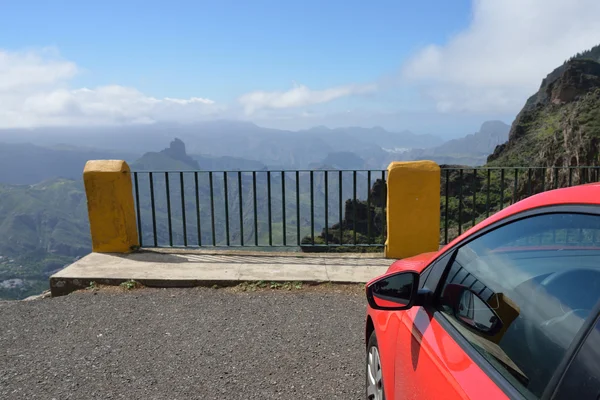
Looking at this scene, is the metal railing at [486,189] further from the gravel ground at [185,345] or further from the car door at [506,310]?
the car door at [506,310]

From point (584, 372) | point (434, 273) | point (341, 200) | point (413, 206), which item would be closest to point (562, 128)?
point (341, 200)

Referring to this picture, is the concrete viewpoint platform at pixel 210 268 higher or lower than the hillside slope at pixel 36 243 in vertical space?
higher

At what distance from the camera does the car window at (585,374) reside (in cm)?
110

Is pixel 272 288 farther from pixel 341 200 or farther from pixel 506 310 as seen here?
pixel 506 310

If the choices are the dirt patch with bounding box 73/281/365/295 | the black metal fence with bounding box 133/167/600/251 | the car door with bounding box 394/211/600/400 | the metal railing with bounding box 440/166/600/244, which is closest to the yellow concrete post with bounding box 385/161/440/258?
the black metal fence with bounding box 133/167/600/251

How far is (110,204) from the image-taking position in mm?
7195

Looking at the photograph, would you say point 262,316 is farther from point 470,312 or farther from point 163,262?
point 470,312

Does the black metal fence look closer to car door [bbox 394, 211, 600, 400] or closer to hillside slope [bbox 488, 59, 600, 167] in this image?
hillside slope [bbox 488, 59, 600, 167]

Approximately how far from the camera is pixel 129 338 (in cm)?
458

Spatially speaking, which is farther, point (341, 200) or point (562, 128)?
point (562, 128)

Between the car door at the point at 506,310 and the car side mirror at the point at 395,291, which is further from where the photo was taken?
the car side mirror at the point at 395,291

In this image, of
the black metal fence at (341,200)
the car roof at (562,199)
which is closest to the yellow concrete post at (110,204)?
the black metal fence at (341,200)

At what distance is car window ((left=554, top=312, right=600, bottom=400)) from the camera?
3.62 ft

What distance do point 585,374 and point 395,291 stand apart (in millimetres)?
1082
